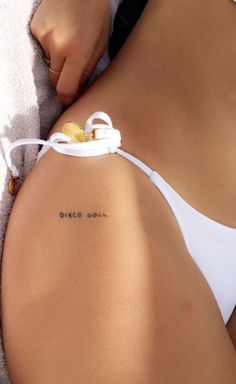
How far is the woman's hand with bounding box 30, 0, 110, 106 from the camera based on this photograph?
2.65ft

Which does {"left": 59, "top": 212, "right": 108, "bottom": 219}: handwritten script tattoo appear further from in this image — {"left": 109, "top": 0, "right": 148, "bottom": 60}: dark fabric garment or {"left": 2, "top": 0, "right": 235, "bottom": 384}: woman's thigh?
{"left": 109, "top": 0, "right": 148, "bottom": 60}: dark fabric garment

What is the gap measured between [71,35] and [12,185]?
0.82 feet

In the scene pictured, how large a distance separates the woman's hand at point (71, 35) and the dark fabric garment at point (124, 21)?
4.9 inches

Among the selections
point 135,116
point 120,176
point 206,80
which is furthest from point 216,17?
point 120,176

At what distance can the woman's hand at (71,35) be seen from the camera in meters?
0.81

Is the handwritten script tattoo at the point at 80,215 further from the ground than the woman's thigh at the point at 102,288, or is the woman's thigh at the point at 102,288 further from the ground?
the handwritten script tattoo at the point at 80,215

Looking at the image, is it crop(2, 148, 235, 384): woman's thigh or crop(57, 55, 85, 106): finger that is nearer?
crop(2, 148, 235, 384): woman's thigh

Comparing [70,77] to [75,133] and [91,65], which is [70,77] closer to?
[91,65]

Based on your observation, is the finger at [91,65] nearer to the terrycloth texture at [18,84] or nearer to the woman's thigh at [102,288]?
the terrycloth texture at [18,84]

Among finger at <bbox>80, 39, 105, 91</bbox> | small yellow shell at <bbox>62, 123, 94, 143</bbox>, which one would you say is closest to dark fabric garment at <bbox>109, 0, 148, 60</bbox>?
finger at <bbox>80, 39, 105, 91</bbox>

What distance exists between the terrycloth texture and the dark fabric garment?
0.60 feet

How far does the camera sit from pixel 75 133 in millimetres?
729

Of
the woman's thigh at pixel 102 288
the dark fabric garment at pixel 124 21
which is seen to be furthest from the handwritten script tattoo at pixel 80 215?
the dark fabric garment at pixel 124 21

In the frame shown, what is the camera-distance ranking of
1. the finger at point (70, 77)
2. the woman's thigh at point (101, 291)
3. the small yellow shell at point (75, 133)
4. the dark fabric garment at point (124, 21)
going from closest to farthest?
the woman's thigh at point (101, 291) < the small yellow shell at point (75, 133) < the finger at point (70, 77) < the dark fabric garment at point (124, 21)
